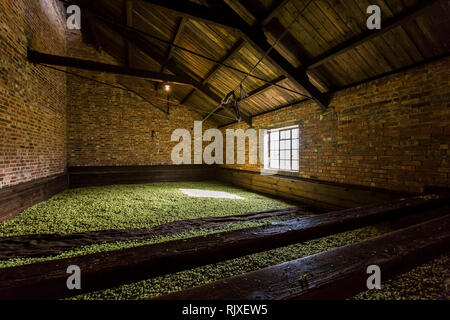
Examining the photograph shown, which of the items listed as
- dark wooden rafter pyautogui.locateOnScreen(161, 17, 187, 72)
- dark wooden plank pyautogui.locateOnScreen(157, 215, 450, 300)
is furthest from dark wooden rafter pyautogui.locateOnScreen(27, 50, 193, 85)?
dark wooden plank pyautogui.locateOnScreen(157, 215, 450, 300)

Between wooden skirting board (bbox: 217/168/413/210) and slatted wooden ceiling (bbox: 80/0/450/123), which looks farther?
wooden skirting board (bbox: 217/168/413/210)

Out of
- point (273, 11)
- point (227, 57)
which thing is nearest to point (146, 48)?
point (227, 57)

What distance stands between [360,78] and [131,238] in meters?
A: 4.66

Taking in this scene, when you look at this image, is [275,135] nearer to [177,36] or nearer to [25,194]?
[177,36]

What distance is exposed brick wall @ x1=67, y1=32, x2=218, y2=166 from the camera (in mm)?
6297

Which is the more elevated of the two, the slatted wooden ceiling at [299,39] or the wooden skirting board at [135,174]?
the slatted wooden ceiling at [299,39]

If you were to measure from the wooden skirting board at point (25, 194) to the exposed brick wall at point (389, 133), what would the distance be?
587 cm

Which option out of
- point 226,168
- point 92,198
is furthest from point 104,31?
point 226,168

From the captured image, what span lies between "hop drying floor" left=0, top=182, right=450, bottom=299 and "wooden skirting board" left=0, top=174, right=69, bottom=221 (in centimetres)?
15

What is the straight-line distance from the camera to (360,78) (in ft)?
11.1

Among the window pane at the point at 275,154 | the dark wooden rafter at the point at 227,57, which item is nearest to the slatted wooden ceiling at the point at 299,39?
the dark wooden rafter at the point at 227,57

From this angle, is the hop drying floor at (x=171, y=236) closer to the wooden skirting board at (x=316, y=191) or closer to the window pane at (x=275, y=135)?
the wooden skirting board at (x=316, y=191)

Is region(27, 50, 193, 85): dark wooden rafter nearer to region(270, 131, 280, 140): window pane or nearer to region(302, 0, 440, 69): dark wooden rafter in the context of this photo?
region(270, 131, 280, 140): window pane

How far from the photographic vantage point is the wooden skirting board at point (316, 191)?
3201mm
